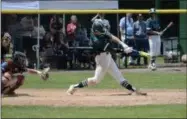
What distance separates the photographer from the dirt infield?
1246 centimetres

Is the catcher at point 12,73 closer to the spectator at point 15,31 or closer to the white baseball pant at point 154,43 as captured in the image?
the spectator at point 15,31

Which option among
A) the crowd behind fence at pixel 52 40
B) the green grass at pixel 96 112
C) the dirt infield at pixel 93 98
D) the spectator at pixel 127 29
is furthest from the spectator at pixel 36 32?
the green grass at pixel 96 112

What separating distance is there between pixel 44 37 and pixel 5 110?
11.3 metres

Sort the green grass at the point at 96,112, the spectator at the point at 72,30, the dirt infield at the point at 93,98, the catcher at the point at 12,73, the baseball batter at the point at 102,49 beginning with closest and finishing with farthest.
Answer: the green grass at the point at 96,112 → the dirt infield at the point at 93,98 → the baseball batter at the point at 102,49 → the catcher at the point at 12,73 → the spectator at the point at 72,30

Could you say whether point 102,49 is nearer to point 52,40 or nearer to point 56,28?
point 52,40

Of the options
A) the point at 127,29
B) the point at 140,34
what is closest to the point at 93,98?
the point at 127,29

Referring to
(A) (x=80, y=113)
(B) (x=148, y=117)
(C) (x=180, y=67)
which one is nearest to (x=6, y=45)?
(A) (x=80, y=113)

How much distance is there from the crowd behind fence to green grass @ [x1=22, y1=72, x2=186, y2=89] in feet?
4.68

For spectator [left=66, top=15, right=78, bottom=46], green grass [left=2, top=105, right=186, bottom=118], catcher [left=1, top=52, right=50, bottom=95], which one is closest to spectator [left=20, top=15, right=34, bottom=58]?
spectator [left=66, top=15, right=78, bottom=46]

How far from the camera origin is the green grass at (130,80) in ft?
54.5

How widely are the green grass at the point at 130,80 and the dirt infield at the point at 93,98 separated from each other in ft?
3.99

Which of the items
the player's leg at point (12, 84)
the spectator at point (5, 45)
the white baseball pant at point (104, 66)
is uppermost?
the spectator at point (5, 45)

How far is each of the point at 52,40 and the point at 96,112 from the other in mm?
11281

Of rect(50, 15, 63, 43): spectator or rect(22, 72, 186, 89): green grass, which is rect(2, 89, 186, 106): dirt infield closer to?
rect(22, 72, 186, 89): green grass
